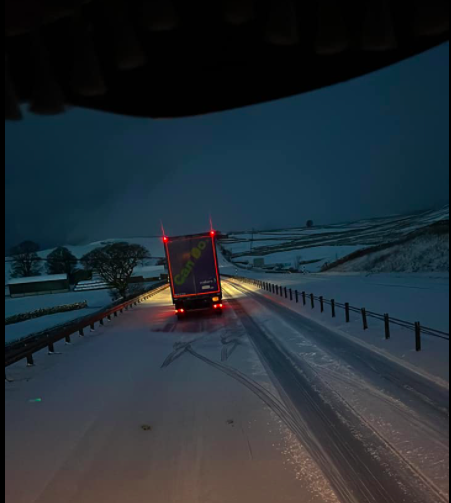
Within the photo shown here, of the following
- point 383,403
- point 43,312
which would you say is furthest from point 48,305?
point 383,403

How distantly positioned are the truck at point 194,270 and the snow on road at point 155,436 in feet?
27.5

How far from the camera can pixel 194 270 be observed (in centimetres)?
1816

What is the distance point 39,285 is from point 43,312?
15505 millimetres

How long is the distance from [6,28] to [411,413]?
5.85m

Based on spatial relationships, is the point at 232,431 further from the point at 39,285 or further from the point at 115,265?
the point at 39,285

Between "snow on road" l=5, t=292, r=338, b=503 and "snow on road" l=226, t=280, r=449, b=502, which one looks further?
"snow on road" l=226, t=280, r=449, b=502

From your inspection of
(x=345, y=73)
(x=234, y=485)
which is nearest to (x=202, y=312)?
(x=234, y=485)

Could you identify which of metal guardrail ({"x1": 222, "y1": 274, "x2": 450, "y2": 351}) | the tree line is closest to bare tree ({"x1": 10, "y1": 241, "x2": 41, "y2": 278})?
the tree line

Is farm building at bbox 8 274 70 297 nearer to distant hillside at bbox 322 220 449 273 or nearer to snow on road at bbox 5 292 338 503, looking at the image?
distant hillside at bbox 322 220 449 273

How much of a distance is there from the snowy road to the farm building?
4600 cm

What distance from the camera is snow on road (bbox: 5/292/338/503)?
12.1ft

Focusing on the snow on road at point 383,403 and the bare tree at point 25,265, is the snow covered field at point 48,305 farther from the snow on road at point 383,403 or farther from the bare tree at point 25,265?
the snow on road at point 383,403

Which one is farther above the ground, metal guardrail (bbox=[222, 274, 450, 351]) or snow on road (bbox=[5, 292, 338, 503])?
metal guardrail (bbox=[222, 274, 450, 351])

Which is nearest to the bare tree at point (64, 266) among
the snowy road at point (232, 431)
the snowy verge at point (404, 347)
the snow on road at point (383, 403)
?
the snowy road at point (232, 431)
